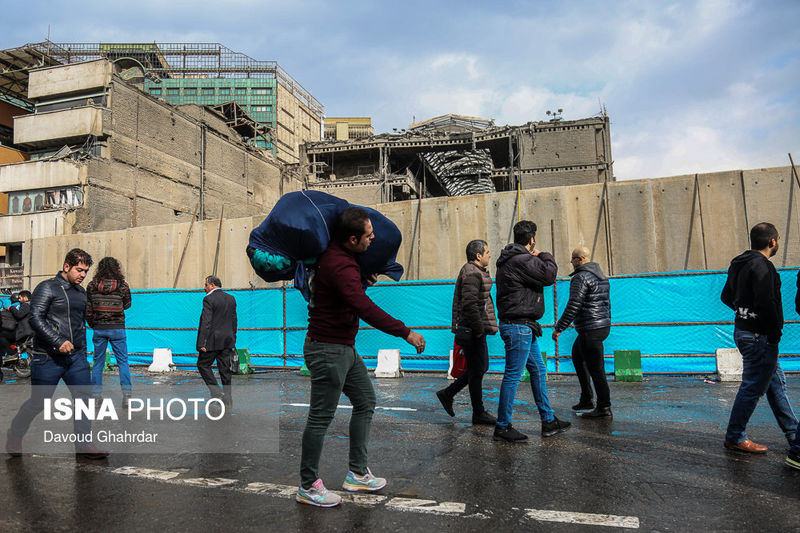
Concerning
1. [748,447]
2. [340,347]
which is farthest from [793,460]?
[340,347]

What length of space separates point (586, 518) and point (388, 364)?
307 inches

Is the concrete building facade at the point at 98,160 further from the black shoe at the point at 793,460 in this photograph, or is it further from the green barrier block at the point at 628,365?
the black shoe at the point at 793,460

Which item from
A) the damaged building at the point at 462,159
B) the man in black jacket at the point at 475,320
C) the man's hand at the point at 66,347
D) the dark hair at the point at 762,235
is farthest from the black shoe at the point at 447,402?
the damaged building at the point at 462,159

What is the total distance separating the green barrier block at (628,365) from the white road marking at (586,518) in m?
6.80

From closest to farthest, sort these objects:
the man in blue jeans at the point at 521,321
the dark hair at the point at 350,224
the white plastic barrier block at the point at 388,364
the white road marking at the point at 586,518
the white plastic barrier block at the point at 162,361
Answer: the white road marking at the point at 586,518 < the dark hair at the point at 350,224 < the man in blue jeans at the point at 521,321 < the white plastic barrier block at the point at 388,364 < the white plastic barrier block at the point at 162,361

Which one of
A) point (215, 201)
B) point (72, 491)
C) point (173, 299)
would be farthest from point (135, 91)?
point (72, 491)

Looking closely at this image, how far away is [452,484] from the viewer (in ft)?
12.4

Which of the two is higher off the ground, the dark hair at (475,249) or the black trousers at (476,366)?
the dark hair at (475,249)

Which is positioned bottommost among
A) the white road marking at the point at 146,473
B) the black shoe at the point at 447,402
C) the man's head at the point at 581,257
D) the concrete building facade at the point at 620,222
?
the white road marking at the point at 146,473

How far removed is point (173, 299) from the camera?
13.5 m

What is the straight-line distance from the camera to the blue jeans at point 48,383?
4.76 meters

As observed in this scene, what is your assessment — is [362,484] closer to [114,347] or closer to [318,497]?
[318,497]

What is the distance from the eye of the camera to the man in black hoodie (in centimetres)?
422

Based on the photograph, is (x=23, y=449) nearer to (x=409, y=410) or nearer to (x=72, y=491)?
(x=72, y=491)
